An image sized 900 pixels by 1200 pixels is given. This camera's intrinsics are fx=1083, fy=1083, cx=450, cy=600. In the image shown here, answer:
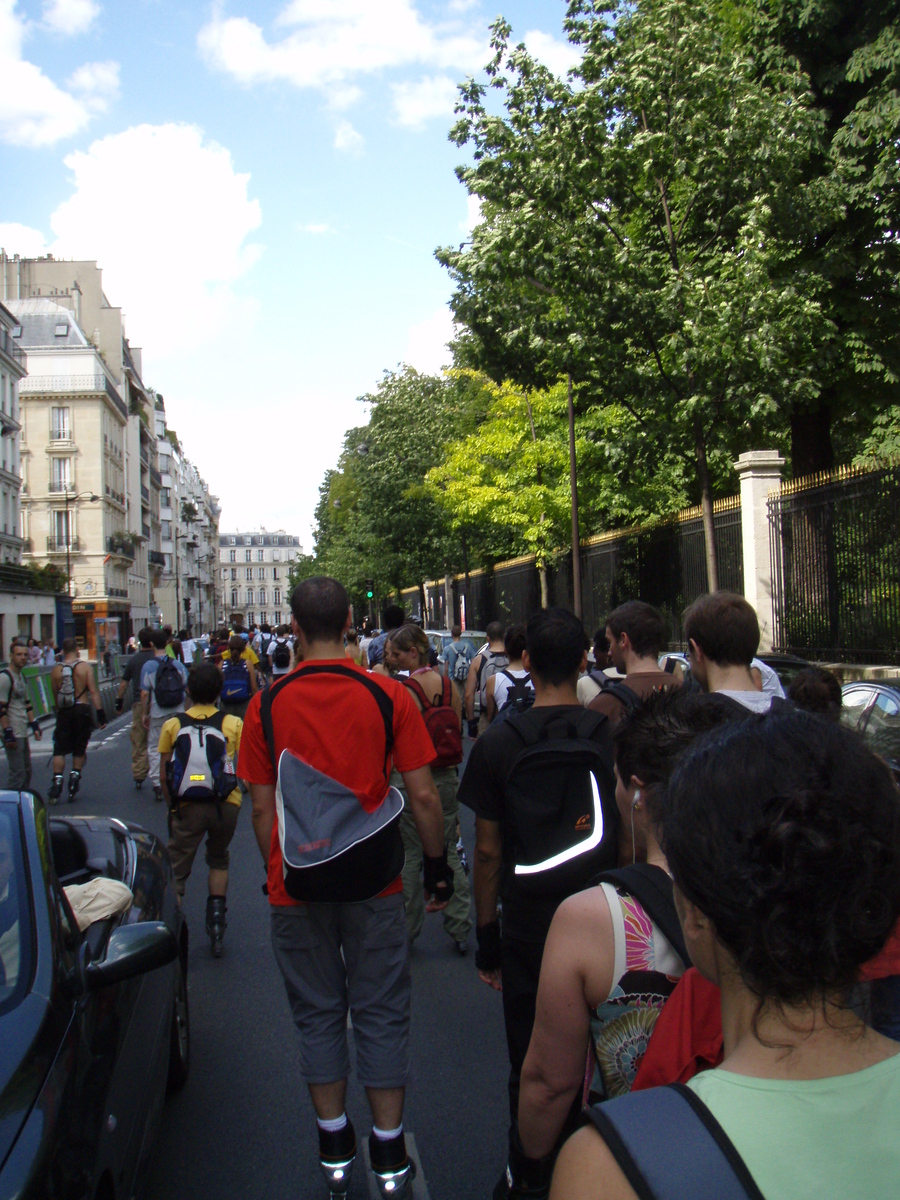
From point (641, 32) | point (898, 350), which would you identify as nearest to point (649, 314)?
point (641, 32)

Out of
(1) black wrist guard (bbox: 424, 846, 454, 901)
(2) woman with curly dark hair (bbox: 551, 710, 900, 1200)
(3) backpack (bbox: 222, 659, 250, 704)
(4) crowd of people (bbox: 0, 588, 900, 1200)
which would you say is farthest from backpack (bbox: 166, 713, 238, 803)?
(3) backpack (bbox: 222, 659, 250, 704)

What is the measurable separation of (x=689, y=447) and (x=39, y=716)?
1264 cm

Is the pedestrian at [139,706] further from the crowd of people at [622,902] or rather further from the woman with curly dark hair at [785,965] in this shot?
the woman with curly dark hair at [785,965]

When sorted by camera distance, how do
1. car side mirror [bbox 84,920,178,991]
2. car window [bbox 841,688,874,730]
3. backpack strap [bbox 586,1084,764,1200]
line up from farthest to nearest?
car window [bbox 841,688,874,730] → car side mirror [bbox 84,920,178,991] → backpack strap [bbox 586,1084,764,1200]

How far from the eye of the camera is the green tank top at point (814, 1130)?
107cm

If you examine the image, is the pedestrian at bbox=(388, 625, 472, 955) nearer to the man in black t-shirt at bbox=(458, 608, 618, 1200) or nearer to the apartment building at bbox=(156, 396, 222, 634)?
the man in black t-shirt at bbox=(458, 608, 618, 1200)

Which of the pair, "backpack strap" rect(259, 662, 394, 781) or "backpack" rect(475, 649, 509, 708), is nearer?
"backpack strap" rect(259, 662, 394, 781)

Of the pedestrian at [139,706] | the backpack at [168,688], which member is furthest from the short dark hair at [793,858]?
the pedestrian at [139,706]

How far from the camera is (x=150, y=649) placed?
12562 millimetres

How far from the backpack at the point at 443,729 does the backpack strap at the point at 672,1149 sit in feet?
16.6

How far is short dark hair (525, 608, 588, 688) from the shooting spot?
3.40 metres

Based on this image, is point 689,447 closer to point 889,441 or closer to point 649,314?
point 649,314

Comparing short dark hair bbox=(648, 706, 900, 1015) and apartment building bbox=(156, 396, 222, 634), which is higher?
apartment building bbox=(156, 396, 222, 634)

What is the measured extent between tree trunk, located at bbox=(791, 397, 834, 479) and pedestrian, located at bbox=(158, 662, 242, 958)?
14237 millimetres
